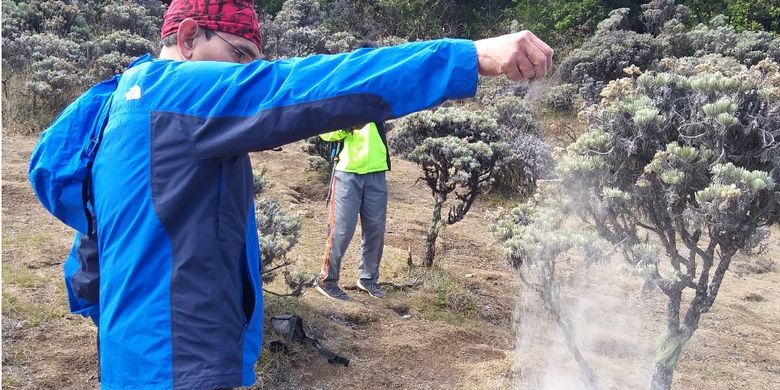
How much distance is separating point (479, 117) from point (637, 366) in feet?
9.04

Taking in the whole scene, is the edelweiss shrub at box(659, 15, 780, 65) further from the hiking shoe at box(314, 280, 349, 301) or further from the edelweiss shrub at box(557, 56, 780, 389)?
the edelweiss shrub at box(557, 56, 780, 389)

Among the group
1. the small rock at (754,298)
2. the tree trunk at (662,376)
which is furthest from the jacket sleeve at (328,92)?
the small rock at (754,298)

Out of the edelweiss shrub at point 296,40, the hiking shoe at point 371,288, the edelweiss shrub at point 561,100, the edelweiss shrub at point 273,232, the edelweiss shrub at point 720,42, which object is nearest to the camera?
the edelweiss shrub at point 273,232

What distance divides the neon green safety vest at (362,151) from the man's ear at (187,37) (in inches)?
142

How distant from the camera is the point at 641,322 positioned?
14.3 ft

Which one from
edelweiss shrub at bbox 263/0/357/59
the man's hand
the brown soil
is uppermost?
edelweiss shrub at bbox 263/0/357/59

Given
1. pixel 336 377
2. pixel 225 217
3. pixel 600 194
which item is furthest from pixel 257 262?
pixel 336 377

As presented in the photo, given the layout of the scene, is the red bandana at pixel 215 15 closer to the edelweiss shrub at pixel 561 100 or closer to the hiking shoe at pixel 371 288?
the hiking shoe at pixel 371 288

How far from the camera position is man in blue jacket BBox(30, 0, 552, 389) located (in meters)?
1.39

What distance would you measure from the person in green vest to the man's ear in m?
3.58

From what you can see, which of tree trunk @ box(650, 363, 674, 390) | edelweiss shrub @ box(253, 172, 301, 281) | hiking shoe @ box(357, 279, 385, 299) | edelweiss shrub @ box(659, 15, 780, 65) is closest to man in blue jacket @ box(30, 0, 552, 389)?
tree trunk @ box(650, 363, 674, 390)

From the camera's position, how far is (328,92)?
1.38m

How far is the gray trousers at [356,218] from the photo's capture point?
5.36 m

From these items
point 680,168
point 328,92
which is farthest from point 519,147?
point 328,92
